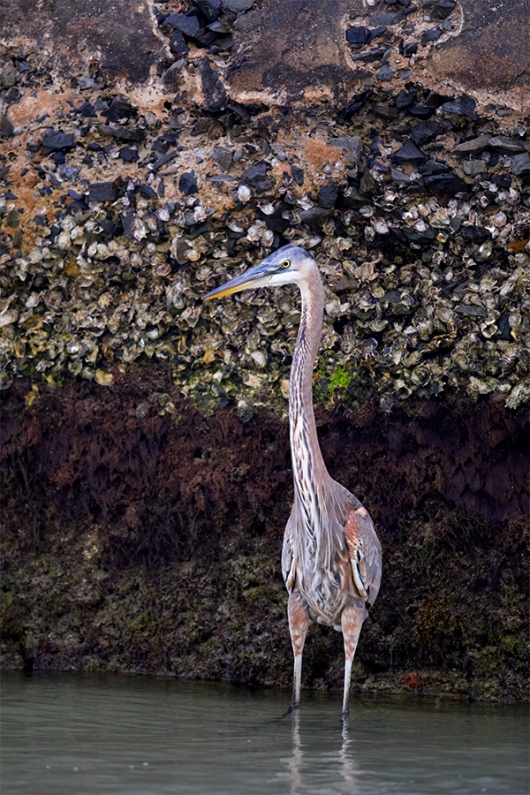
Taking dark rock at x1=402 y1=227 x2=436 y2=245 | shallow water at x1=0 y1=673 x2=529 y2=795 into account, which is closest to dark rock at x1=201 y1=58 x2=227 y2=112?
dark rock at x1=402 y1=227 x2=436 y2=245

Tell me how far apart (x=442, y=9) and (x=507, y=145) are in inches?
41.8

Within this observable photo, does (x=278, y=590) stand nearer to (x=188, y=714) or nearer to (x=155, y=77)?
(x=188, y=714)

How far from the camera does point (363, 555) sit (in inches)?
246

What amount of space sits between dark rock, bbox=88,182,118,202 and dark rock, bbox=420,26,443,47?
2.32 m

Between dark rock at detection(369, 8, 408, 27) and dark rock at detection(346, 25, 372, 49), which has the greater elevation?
dark rock at detection(369, 8, 408, 27)

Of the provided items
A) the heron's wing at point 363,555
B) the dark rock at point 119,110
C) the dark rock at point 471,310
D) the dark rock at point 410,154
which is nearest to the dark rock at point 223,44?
the dark rock at point 119,110

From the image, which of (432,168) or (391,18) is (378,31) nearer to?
(391,18)

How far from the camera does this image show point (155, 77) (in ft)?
24.7

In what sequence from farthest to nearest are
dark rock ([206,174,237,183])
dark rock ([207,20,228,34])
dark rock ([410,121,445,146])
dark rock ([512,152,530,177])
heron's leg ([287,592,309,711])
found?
dark rock ([207,20,228,34]) → dark rock ([206,174,237,183]) → dark rock ([410,121,445,146]) → dark rock ([512,152,530,177]) → heron's leg ([287,592,309,711])

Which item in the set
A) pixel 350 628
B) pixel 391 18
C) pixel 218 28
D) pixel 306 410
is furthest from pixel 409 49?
pixel 350 628

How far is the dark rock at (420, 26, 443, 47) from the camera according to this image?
710 cm

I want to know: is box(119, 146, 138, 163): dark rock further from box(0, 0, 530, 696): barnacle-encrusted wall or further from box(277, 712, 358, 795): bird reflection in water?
box(277, 712, 358, 795): bird reflection in water

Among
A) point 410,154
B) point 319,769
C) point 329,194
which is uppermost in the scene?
point 410,154

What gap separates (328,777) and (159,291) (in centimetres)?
398
